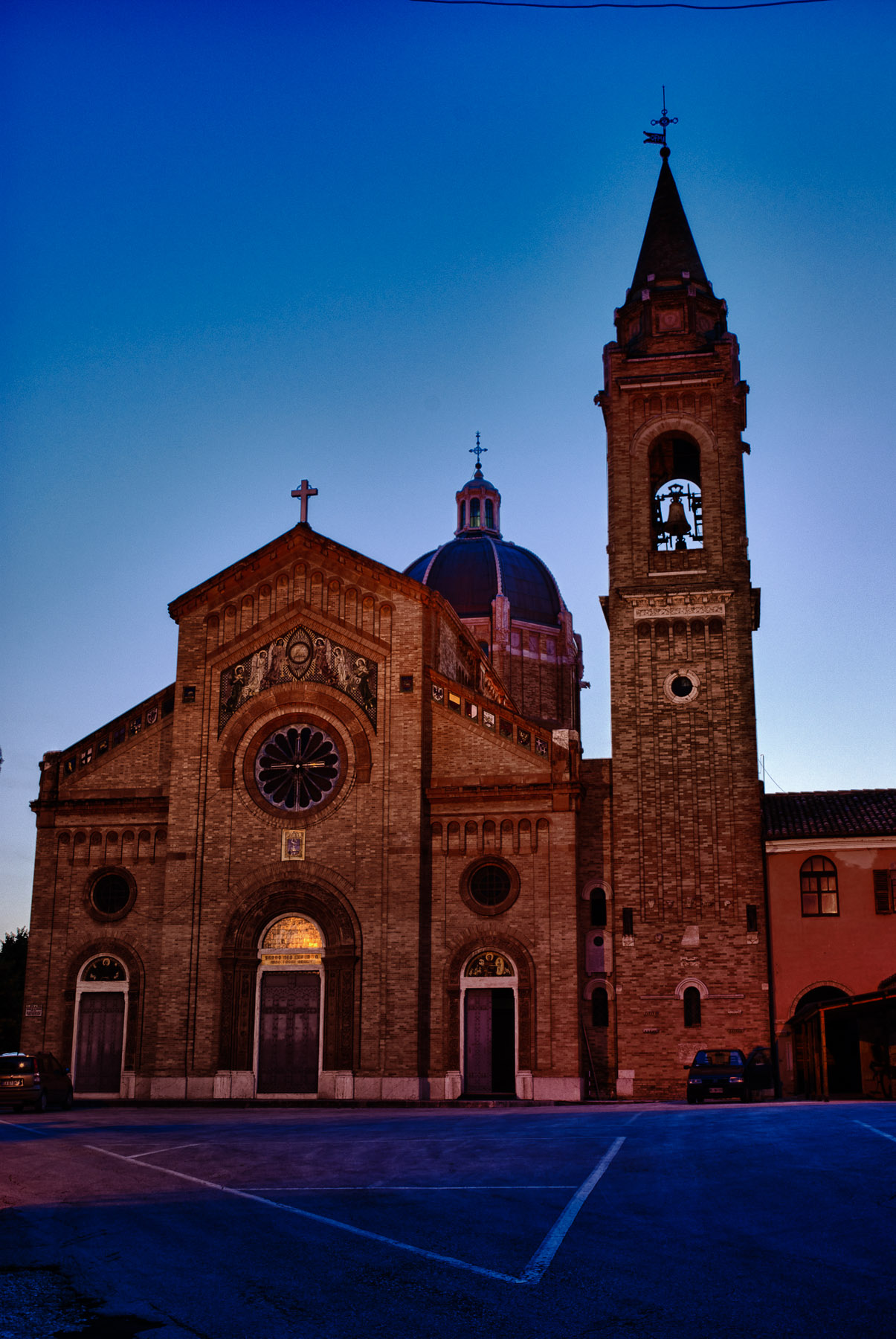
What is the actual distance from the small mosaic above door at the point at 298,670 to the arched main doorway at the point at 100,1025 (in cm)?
708

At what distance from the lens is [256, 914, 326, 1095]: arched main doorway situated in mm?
34469

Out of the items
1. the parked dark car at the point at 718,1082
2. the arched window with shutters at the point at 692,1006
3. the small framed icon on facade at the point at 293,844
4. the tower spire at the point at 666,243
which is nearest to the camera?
the parked dark car at the point at 718,1082

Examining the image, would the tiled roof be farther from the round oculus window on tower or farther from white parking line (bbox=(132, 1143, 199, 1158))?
white parking line (bbox=(132, 1143, 199, 1158))

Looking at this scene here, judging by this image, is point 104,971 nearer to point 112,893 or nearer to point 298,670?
point 112,893

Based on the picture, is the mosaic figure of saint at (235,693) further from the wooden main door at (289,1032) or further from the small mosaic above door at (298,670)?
the wooden main door at (289,1032)

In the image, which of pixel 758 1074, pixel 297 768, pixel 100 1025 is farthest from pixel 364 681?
pixel 758 1074

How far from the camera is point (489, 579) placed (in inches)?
2495

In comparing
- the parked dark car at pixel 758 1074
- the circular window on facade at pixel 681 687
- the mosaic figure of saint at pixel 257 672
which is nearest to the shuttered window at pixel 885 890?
the parked dark car at pixel 758 1074

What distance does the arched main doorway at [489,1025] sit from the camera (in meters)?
33.9

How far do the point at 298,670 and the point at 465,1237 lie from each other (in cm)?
2773

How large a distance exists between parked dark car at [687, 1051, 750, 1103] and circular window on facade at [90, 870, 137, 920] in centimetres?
1546

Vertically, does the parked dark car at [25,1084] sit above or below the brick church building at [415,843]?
below

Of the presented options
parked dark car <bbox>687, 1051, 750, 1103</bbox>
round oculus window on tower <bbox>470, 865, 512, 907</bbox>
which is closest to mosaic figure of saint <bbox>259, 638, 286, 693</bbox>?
round oculus window on tower <bbox>470, 865, 512, 907</bbox>

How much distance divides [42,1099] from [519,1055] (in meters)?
11.0
